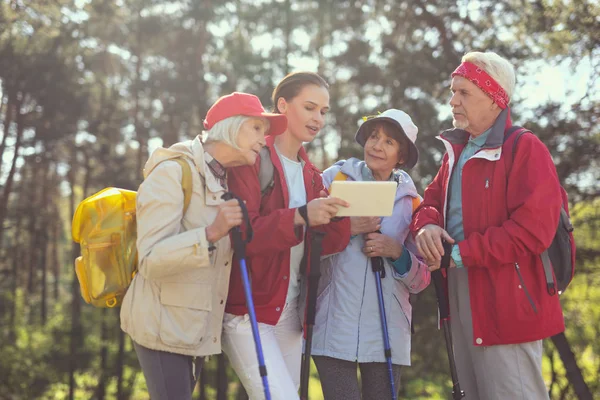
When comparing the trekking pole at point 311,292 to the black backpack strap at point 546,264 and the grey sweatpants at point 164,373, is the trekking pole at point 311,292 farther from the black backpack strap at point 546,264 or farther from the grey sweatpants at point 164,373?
the black backpack strap at point 546,264

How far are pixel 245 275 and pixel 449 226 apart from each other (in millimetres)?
1302

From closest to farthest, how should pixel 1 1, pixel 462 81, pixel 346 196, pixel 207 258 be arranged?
pixel 207 258, pixel 346 196, pixel 462 81, pixel 1 1

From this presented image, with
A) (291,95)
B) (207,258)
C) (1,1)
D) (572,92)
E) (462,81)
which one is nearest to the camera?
(207,258)

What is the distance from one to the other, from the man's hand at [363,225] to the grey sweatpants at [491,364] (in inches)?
20.9

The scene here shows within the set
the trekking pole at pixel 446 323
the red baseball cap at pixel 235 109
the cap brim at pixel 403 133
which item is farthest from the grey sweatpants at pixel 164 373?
the cap brim at pixel 403 133

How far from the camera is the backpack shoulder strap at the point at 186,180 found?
3.14 m

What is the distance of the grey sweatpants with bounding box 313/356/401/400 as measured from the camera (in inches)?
144

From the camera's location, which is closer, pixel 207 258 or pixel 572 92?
pixel 207 258

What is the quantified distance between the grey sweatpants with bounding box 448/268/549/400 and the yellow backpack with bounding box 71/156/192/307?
1.64 meters

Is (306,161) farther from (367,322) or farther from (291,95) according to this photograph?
(367,322)

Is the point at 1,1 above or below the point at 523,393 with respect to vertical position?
above

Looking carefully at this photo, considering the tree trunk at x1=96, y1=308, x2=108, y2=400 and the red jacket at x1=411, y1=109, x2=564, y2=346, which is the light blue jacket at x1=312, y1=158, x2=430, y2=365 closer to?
the red jacket at x1=411, y1=109, x2=564, y2=346

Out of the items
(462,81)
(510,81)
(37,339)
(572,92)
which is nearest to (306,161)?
(462,81)

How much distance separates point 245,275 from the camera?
3.16 meters
